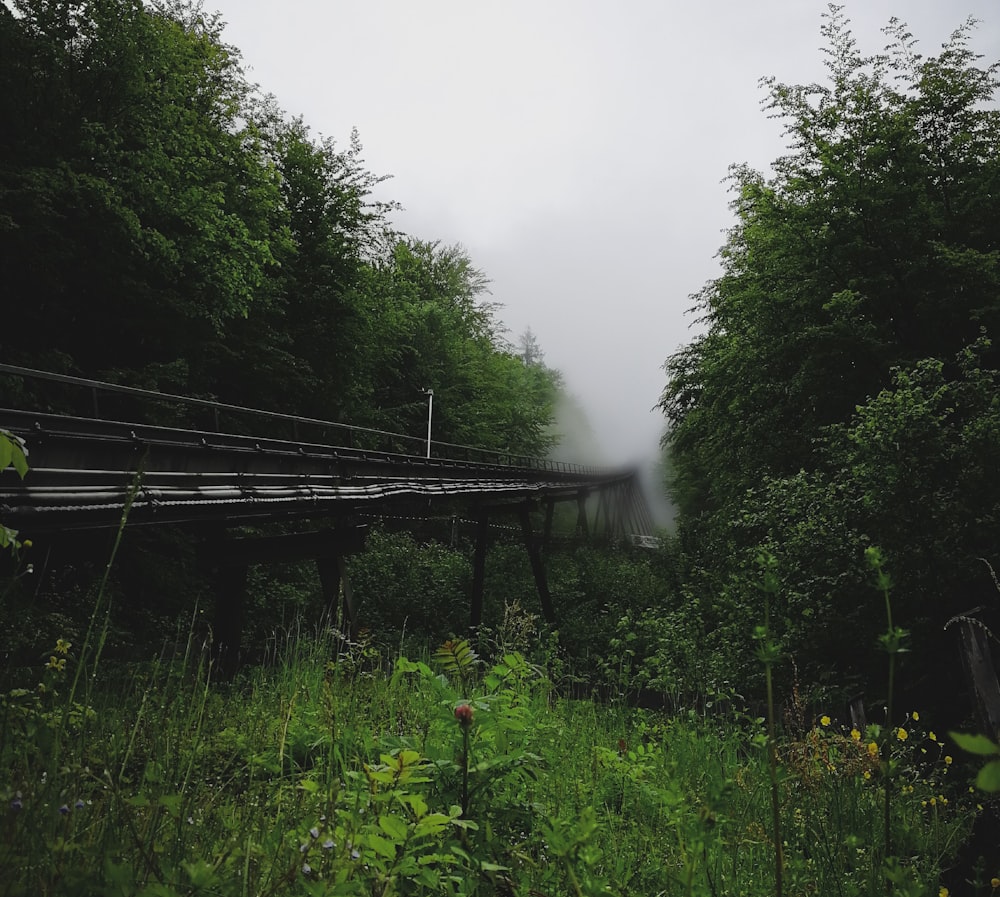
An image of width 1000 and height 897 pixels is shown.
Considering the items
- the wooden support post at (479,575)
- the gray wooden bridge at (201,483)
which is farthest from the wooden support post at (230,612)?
the wooden support post at (479,575)

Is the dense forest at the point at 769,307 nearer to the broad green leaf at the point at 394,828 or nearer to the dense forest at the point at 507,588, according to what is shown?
the dense forest at the point at 507,588

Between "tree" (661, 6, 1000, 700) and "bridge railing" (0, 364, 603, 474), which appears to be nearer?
"bridge railing" (0, 364, 603, 474)

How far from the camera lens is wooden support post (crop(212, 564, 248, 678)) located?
8.01 metres

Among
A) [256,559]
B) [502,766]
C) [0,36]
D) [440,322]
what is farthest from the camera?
[440,322]

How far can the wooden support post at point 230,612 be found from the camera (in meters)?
8.01

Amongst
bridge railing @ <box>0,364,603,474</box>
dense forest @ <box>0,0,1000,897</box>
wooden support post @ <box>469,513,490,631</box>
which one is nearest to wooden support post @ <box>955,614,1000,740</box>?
dense forest @ <box>0,0,1000,897</box>

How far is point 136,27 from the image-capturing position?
13930mm

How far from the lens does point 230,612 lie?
834 cm

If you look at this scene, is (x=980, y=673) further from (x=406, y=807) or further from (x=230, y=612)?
(x=230, y=612)

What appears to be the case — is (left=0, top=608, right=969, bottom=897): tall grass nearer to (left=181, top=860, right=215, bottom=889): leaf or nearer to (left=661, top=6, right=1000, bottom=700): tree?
(left=181, top=860, right=215, bottom=889): leaf

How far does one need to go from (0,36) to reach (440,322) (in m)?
23.4

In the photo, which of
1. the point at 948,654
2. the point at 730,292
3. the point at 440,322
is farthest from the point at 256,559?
the point at 440,322

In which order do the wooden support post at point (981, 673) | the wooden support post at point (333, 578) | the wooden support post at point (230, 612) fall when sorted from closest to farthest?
1. the wooden support post at point (981, 673)
2. the wooden support post at point (230, 612)
3. the wooden support post at point (333, 578)

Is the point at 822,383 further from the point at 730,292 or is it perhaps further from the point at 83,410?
the point at 83,410
